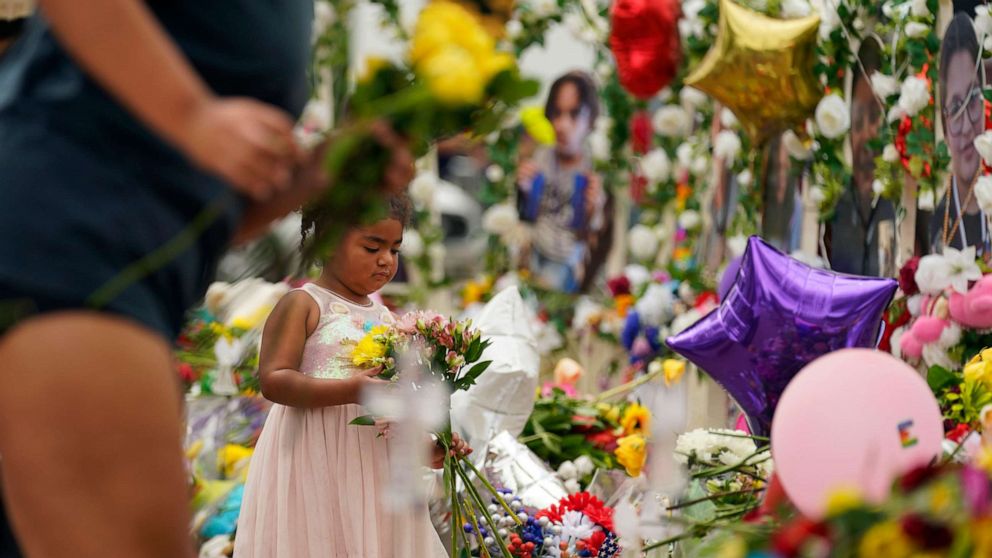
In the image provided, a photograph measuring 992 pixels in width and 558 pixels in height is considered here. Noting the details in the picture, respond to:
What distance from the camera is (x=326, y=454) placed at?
2.61m

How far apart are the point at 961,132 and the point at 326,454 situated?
1.87 meters

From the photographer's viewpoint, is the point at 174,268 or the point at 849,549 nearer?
the point at 849,549

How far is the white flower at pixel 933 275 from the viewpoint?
3061 millimetres

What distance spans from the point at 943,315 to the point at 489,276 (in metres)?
3.88

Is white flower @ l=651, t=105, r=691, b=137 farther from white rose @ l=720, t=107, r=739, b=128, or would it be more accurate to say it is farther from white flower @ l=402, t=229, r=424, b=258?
white flower @ l=402, t=229, r=424, b=258

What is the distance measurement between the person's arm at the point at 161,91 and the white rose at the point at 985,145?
2.26 metres

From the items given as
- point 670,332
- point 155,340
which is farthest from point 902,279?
point 155,340

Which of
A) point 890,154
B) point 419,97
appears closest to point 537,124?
point 419,97

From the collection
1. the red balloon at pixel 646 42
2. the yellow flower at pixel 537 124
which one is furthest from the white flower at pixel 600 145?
the yellow flower at pixel 537 124

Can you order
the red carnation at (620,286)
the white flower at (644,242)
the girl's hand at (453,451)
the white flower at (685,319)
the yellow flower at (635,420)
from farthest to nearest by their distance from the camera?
the white flower at (644,242) < the red carnation at (620,286) < the white flower at (685,319) < the yellow flower at (635,420) < the girl's hand at (453,451)

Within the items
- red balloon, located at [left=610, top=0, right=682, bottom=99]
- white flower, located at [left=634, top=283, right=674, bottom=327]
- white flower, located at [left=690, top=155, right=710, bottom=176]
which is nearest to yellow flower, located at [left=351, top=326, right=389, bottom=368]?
white flower, located at [left=634, top=283, right=674, bottom=327]

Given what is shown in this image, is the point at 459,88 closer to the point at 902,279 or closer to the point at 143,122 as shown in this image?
the point at 143,122

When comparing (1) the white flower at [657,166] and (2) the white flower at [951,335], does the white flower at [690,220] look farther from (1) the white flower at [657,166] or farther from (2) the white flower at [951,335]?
(2) the white flower at [951,335]

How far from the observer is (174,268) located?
4.01ft
